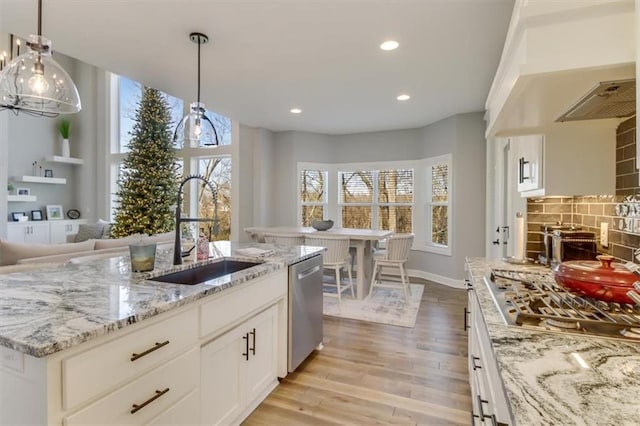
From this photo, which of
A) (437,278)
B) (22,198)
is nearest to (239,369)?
(437,278)

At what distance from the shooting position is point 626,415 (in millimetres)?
625

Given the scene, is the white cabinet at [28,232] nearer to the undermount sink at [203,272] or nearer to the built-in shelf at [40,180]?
the built-in shelf at [40,180]

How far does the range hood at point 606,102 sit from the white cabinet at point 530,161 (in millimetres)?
439

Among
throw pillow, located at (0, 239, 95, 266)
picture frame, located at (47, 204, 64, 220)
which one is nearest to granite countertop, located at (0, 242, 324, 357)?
throw pillow, located at (0, 239, 95, 266)

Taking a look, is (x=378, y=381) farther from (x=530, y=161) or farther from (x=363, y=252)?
(x=363, y=252)

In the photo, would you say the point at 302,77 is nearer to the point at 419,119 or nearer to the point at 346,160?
the point at 419,119

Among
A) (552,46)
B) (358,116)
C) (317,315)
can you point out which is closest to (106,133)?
(358,116)

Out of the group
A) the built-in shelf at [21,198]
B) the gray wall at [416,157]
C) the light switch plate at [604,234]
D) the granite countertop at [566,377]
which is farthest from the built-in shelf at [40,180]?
the light switch plate at [604,234]

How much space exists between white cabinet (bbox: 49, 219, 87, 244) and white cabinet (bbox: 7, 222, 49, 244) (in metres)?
0.11

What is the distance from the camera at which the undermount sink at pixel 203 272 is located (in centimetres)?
193

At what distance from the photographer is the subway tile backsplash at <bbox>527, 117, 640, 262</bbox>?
1.58m

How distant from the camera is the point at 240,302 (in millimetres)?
1814

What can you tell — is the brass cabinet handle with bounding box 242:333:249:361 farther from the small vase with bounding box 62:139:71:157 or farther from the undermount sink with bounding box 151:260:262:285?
the small vase with bounding box 62:139:71:157

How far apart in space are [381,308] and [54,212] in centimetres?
790
